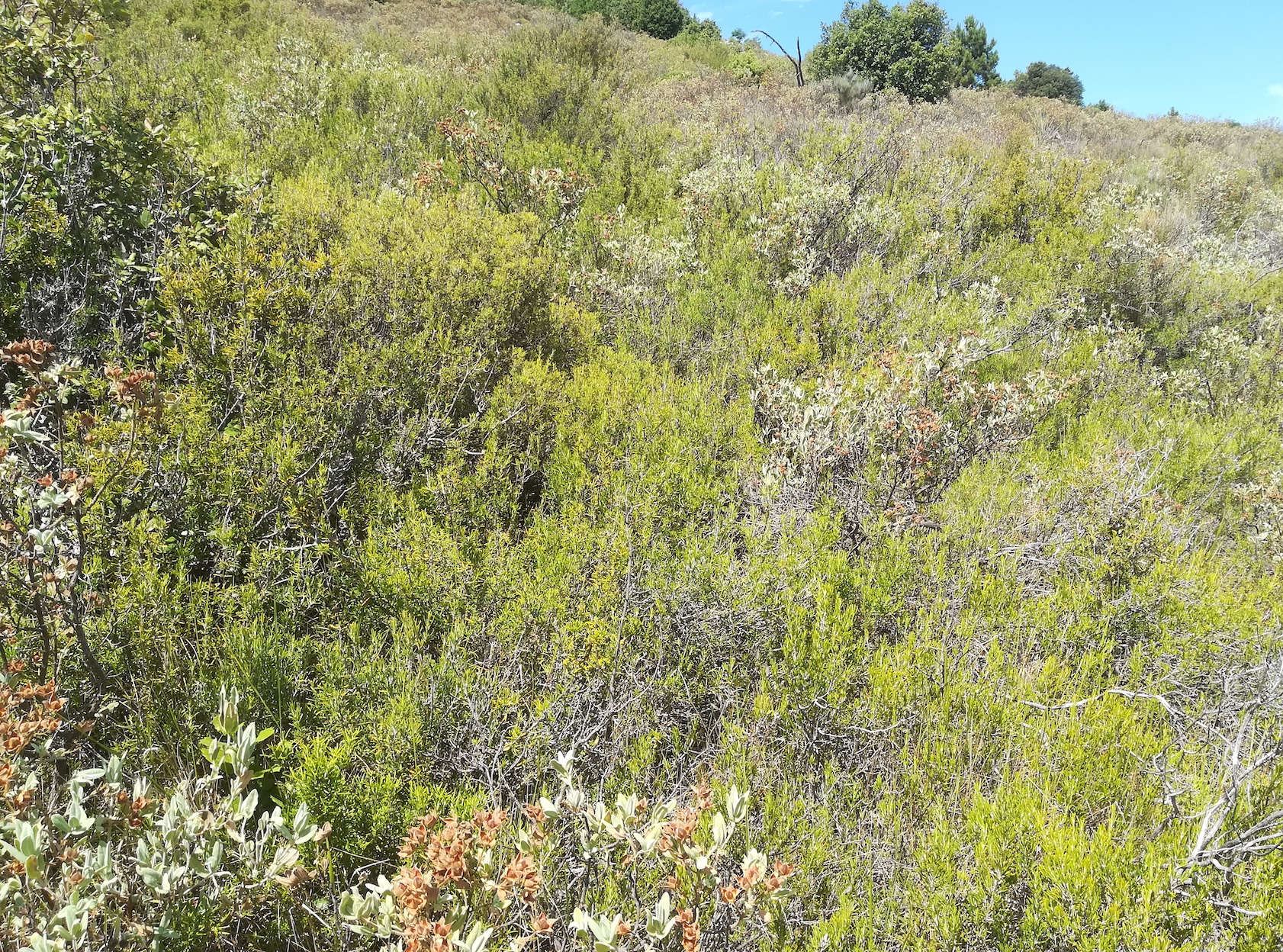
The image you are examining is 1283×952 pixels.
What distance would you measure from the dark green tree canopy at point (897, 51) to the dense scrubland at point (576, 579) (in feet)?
51.7

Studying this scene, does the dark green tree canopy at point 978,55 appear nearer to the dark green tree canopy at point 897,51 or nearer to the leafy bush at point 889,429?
the dark green tree canopy at point 897,51

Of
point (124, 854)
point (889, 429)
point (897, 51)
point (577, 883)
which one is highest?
point (897, 51)

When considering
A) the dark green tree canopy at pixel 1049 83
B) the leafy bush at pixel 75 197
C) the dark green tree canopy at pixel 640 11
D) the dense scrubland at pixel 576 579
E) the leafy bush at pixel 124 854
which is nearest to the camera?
the leafy bush at pixel 124 854

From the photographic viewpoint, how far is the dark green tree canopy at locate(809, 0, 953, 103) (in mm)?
17844

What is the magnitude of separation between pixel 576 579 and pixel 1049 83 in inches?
1953

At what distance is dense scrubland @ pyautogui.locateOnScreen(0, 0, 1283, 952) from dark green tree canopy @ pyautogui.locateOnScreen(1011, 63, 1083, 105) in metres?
43.0

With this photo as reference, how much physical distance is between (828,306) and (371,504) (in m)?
3.86

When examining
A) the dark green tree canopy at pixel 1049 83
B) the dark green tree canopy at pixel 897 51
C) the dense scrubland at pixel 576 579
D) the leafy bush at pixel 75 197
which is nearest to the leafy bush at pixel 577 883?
the dense scrubland at pixel 576 579

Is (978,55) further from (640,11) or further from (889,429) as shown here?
(889,429)

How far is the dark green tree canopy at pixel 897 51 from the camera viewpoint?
17844 mm

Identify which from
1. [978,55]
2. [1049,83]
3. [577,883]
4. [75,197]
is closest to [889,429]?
[577,883]

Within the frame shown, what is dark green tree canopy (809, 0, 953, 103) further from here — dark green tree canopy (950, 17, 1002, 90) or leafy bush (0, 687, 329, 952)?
leafy bush (0, 687, 329, 952)

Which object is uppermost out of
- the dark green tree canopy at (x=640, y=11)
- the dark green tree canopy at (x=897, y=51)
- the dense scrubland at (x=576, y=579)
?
the dark green tree canopy at (x=640, y=11)

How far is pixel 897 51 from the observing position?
1816 cm
